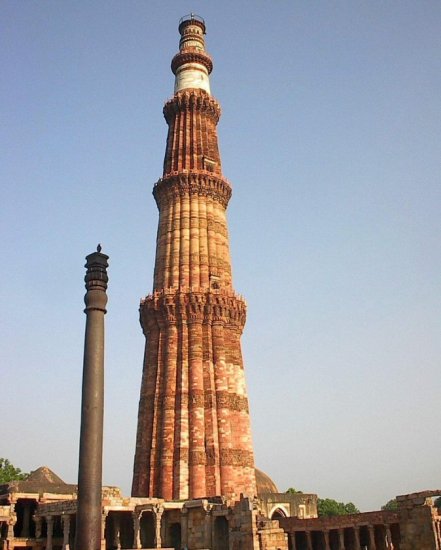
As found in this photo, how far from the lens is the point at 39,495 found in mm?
30125

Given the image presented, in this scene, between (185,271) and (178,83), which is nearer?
(185,271)

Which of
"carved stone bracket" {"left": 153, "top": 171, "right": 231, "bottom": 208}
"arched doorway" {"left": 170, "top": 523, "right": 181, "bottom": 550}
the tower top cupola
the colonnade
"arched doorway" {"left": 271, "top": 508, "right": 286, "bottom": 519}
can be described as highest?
the tower top cupola

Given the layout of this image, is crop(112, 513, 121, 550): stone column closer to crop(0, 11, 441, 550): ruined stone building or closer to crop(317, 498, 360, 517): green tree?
crop(0, 11, 441, 550): ruined stone building

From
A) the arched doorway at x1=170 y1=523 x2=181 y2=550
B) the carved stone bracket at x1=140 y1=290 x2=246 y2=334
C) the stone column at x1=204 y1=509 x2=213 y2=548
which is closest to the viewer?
the stone column at x1=204 y1=509 x2=213 y2=548

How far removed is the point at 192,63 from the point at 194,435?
26034 mm

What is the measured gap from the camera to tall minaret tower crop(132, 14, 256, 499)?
3300cm

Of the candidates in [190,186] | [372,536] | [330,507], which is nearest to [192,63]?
[190,186]

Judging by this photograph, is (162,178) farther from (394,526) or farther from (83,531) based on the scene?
(83,531)

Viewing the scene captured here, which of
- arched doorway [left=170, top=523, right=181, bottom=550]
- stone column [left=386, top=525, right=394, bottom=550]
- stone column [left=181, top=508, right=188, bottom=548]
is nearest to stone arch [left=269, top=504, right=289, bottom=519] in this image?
stone column [left=386, top=525, right=394, bottom=550]

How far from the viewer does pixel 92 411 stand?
560 inches

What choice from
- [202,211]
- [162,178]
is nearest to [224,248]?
[202,211]

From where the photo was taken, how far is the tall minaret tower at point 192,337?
33000 mm

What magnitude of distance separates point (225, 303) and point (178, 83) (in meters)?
17.3

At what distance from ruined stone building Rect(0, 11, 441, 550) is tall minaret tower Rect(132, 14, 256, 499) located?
2.6 inches
